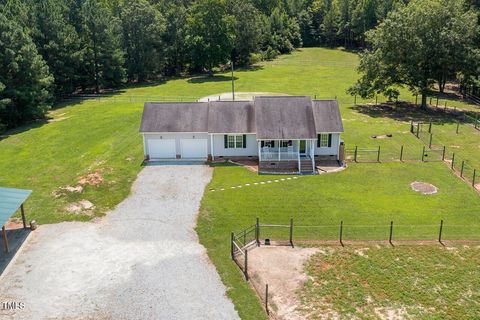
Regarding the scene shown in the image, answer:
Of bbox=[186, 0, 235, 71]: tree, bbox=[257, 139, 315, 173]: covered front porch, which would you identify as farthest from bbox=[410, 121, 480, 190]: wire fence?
bbox=[186, 0, 235, 71]: tree

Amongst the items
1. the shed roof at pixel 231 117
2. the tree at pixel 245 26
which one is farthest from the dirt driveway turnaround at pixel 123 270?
the tree at pixel 245 26

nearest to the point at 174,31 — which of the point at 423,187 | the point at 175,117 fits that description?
the point at 175,117

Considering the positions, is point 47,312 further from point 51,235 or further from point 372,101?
point 372,101

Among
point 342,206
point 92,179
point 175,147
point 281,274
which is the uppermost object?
point 175,147

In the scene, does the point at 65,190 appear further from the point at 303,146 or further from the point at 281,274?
the point at 303,146

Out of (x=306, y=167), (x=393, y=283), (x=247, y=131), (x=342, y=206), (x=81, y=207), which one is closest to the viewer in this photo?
(x=393, y=283)

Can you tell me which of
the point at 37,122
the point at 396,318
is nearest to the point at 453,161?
the point at 396,318
